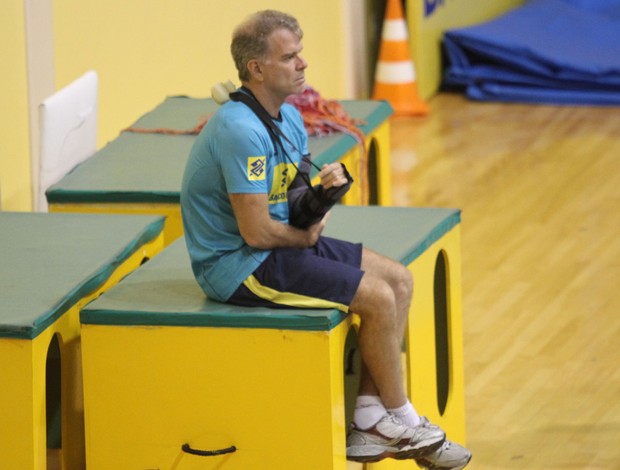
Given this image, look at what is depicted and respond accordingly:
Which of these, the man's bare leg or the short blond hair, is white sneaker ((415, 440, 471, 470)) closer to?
the man's bare leg

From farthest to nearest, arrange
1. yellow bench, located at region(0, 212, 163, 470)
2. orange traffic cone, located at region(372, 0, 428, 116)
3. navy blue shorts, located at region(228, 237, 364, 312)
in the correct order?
orange traffic cone, located at region(372, 0, 428, 116) → navy blue shorts, located at region(228, 237, 364, 312) → yellow bench, located at region(0, 212, 163, 470)

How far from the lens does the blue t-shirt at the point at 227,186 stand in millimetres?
3012

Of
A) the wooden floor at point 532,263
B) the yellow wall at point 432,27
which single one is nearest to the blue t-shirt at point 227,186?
the wooden floor at point 532,263

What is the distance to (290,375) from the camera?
3.01 m

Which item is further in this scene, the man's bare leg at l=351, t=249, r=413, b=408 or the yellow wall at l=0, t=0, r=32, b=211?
the yellow wall at l=0, t=0, r=32, b=211

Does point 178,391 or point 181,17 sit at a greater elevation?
point 181,17

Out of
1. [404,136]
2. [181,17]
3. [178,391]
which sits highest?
[181,17]

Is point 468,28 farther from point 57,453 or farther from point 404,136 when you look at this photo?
point 57,453

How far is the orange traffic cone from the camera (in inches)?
312

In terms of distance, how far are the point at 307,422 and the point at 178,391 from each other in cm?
29

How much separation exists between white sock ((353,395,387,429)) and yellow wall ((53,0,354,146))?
→ 217 cm

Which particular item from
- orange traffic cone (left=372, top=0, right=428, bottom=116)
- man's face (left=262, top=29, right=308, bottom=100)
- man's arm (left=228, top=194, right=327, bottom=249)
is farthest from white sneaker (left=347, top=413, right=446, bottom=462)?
orange traffic cone (left=372, top=0, right=428, bottom=116)

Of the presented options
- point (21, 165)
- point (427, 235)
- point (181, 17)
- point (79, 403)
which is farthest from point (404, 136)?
point (79, 403)

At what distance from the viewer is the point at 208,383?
305cm
